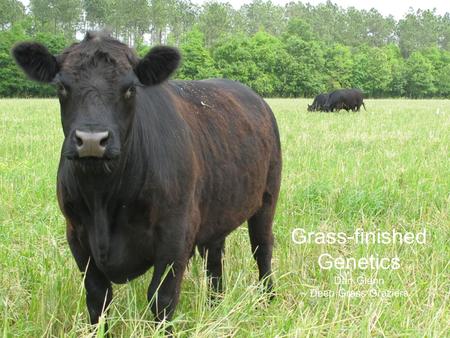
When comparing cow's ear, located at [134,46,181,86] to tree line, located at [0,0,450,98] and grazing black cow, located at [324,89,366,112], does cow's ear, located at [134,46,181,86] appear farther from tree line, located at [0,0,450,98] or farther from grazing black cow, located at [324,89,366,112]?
tree line, located at [0,0,450,98]

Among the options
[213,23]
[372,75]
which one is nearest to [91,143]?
[372,75]

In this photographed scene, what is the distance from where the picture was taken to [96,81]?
2.64m

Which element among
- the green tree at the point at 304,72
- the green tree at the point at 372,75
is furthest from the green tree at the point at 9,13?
the green tree at the point at 372,75

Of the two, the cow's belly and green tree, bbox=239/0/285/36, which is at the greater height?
green tree, bbox=239/0/285/36

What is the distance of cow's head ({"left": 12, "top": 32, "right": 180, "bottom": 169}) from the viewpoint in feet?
8.13

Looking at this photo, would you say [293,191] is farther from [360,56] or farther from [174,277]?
[360,56]

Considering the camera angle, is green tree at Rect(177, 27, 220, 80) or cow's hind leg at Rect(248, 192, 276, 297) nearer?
cow's hind leg at Rect(248, 192, 276, 297)

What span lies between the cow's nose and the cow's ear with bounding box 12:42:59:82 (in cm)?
61

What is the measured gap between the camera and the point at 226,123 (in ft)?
13.2

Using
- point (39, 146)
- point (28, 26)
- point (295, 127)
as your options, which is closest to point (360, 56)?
point (28, 26)

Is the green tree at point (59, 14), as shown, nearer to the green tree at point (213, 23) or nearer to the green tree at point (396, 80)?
the green tree at point (213, 23)

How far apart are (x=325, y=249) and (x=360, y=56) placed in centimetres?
7034

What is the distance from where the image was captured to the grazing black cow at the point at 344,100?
92.7 ft

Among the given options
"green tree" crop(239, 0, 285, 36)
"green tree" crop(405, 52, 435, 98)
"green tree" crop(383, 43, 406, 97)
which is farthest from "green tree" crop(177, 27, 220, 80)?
"green tree" crop(239, 0, 285, 36)
